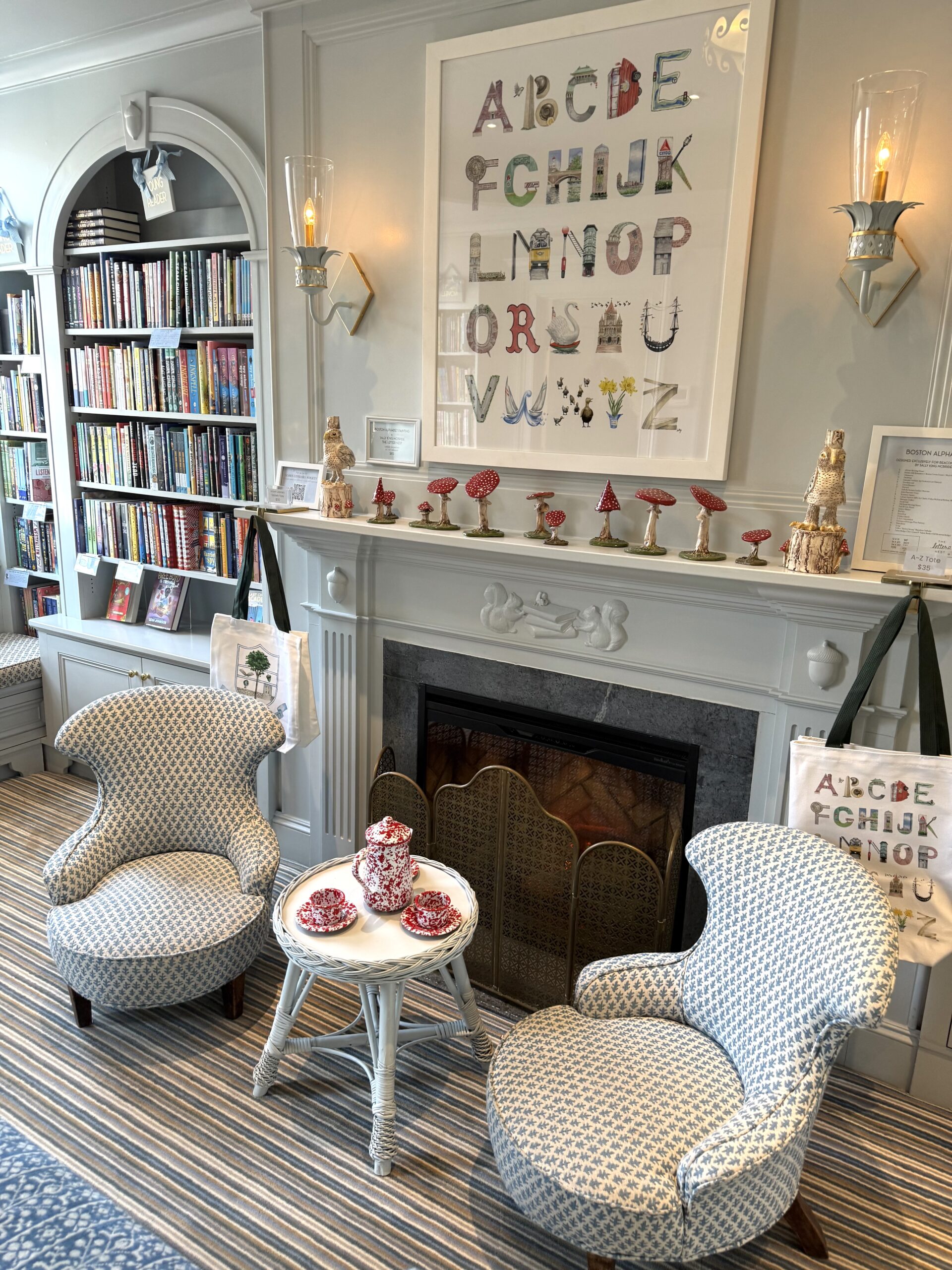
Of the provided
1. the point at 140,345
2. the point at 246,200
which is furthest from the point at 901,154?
the point at 140,345

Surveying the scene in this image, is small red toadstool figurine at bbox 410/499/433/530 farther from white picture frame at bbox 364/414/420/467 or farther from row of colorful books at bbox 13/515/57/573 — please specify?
row of colorful books at bbox 13/515/57/573

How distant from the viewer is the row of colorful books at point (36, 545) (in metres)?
3.98

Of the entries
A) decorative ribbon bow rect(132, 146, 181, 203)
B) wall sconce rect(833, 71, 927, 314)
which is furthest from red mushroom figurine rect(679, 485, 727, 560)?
decorative ribbon bow rect(132, 146, 181, 203)

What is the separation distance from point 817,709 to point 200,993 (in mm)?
1689

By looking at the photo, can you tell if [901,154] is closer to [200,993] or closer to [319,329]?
[319,329]

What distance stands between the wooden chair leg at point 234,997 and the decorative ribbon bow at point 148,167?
8.78ft

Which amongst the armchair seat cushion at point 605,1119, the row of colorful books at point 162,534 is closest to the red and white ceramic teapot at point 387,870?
the armchair seat cushion at point 605,1119

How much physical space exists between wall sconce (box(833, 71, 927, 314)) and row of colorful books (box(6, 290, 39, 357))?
3.27 m

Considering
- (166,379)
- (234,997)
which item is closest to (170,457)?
(166,379)

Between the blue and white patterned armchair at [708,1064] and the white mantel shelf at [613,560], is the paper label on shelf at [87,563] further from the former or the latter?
the blue and white patterned armchair at [708,1064]

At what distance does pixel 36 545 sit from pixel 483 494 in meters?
2.71

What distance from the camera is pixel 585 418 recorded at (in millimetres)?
2203

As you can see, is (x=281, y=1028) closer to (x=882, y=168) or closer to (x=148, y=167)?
(x=882, y=168)

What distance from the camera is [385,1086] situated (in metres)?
1.92
